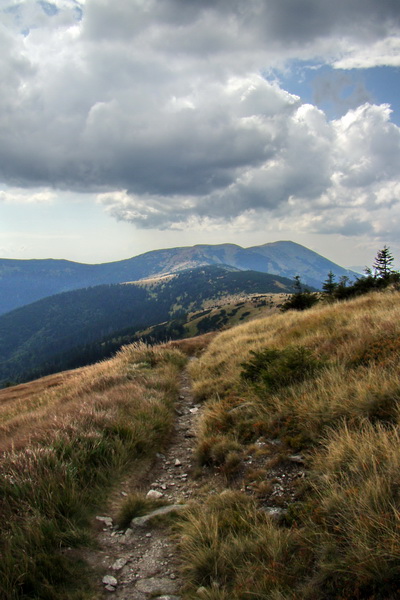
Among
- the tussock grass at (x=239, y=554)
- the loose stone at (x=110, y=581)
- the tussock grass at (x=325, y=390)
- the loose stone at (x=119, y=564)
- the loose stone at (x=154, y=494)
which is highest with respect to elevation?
the tussock grass at (x=325, y=390)

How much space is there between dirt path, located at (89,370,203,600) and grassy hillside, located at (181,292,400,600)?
0.34 metres

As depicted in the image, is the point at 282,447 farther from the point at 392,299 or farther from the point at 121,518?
the point at 392,299

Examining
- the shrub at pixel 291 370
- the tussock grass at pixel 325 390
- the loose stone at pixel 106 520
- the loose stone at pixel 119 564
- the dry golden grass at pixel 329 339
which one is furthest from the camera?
the dry golden grass at pixel 329 339

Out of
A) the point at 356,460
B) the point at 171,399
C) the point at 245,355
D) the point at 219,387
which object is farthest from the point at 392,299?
the point at 356,460

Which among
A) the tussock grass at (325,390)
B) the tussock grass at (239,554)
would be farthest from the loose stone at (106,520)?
the tussock grass at (325,390)

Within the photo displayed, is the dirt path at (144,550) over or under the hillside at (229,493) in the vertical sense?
under

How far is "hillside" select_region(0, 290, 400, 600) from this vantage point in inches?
122

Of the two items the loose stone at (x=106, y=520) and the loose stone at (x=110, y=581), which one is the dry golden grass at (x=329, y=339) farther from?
the loose stone at (x=110, y=581)

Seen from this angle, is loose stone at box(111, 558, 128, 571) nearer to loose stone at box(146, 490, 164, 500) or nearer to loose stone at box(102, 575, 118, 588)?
loose stone at box(102, 575, 118, 588)

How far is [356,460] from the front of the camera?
394cm

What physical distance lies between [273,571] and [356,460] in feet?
5.62

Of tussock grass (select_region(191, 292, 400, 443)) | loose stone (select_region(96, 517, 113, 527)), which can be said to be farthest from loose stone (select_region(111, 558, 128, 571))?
tussock grass (select_region(191, 292, 400, 443))

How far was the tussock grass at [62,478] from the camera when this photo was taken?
3498 millimetres

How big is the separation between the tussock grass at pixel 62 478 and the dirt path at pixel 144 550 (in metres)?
0.31
